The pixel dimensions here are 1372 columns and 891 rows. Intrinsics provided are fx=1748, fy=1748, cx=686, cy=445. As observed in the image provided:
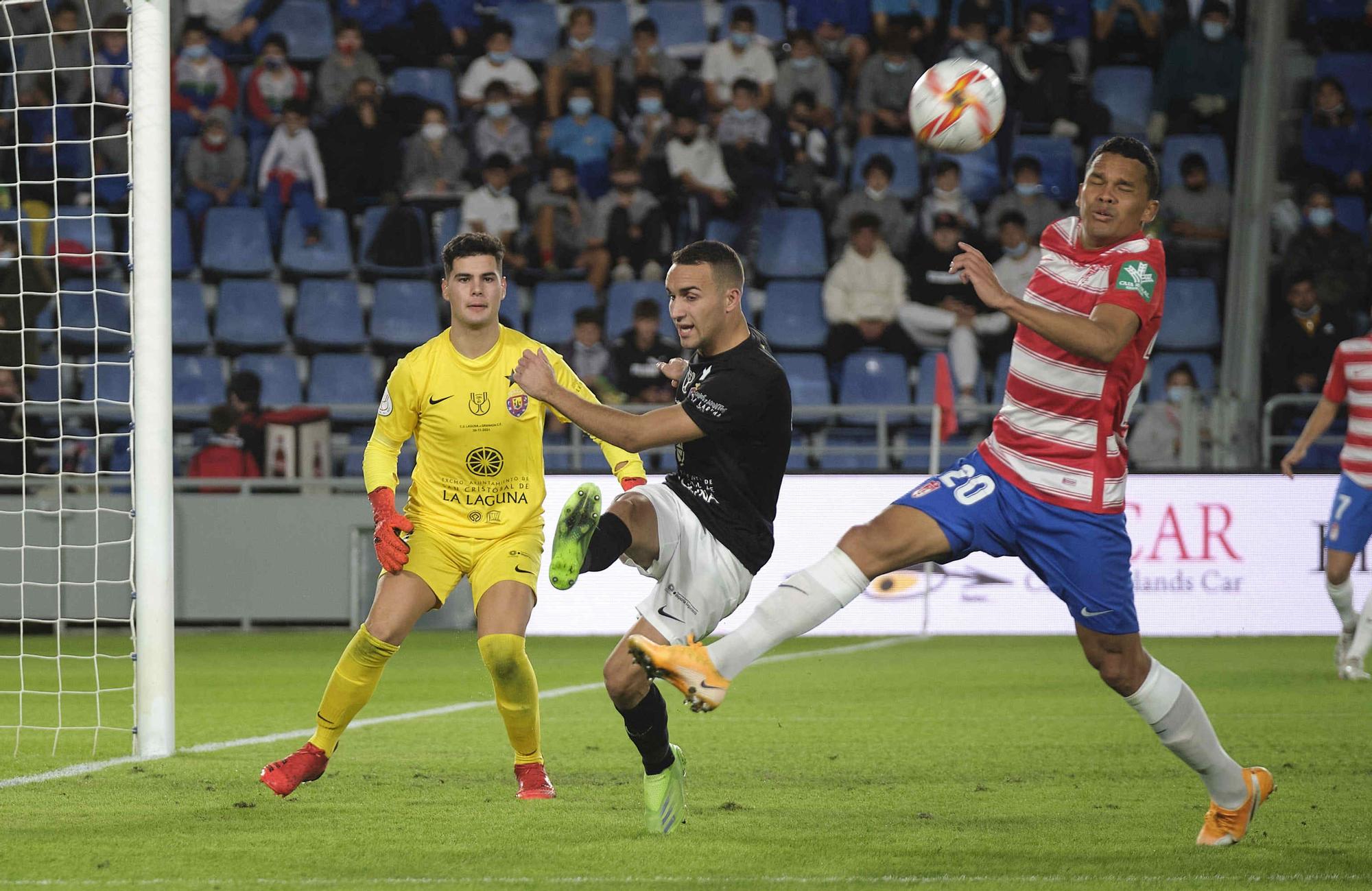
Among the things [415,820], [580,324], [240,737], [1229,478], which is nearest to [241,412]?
[580,324]

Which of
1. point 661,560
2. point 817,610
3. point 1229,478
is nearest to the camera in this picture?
point 817,610

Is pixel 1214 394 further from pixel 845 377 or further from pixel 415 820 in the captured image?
pixel 415 820

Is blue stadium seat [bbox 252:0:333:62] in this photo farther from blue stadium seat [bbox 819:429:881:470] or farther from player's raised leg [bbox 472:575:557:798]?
player's raised leg [bbox 472:575:557:798]

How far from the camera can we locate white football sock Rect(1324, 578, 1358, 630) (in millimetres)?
9938

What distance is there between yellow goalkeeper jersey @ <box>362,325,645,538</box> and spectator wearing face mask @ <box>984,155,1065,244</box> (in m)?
10.2

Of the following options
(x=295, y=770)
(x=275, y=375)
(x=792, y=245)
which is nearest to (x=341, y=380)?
(x=275, y=375)

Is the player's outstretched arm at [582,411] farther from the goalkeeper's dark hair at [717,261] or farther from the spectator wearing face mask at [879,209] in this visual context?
the spectator wearing face mask at [879,209]

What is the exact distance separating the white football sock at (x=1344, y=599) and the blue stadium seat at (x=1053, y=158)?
6.85 m

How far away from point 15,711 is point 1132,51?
42.0 feet

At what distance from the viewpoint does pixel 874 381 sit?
49.2 ft

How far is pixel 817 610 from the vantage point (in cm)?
455

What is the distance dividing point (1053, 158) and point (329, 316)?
685 centimetres

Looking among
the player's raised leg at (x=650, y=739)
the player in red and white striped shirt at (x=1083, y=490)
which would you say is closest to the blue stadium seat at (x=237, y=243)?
the player's raised leg at (x=650, y=739)

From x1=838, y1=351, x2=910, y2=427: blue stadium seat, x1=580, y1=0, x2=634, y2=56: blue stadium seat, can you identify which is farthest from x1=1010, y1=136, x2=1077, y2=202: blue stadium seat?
x1=580, y1=0, x2=634, y2=56: blue stadium seat
